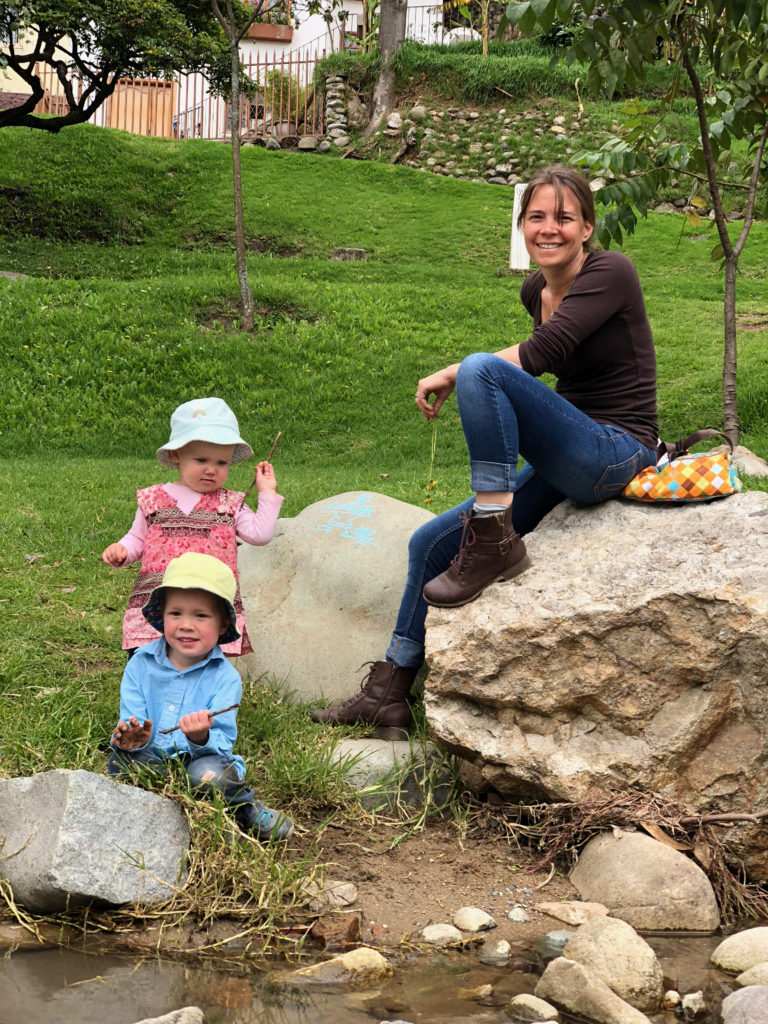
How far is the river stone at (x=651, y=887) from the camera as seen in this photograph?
3268mm

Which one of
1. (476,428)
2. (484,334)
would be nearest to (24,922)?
(476,428)

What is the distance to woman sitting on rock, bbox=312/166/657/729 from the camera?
3.65 metres

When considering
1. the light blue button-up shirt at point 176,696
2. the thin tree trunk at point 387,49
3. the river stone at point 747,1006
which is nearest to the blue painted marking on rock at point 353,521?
the light blue button-up shirt at point 176,696

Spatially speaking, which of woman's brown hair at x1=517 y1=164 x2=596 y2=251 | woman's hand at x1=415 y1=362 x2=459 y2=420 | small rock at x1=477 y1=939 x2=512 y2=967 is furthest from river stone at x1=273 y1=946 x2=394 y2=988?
woman's brown hair at x1=517 y1=164 x2=596 y2=251

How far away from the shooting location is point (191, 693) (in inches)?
136

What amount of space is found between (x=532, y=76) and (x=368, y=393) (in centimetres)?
1424

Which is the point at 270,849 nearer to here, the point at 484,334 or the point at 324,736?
the point at 324,736

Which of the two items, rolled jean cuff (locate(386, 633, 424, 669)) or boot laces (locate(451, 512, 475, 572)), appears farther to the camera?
rolled jean cuff (locate(386, 633, 424, 669))

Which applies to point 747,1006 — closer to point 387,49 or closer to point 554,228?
point 554,228

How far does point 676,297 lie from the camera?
47.6 ft

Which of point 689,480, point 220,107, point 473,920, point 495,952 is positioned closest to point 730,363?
point 689,480

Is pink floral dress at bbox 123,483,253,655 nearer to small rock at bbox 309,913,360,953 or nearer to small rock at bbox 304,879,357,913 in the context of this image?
small rock at bbox 304,879,357,913

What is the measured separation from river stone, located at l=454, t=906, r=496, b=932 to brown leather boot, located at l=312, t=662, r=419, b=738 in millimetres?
1010

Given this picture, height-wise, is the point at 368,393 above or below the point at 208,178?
below
